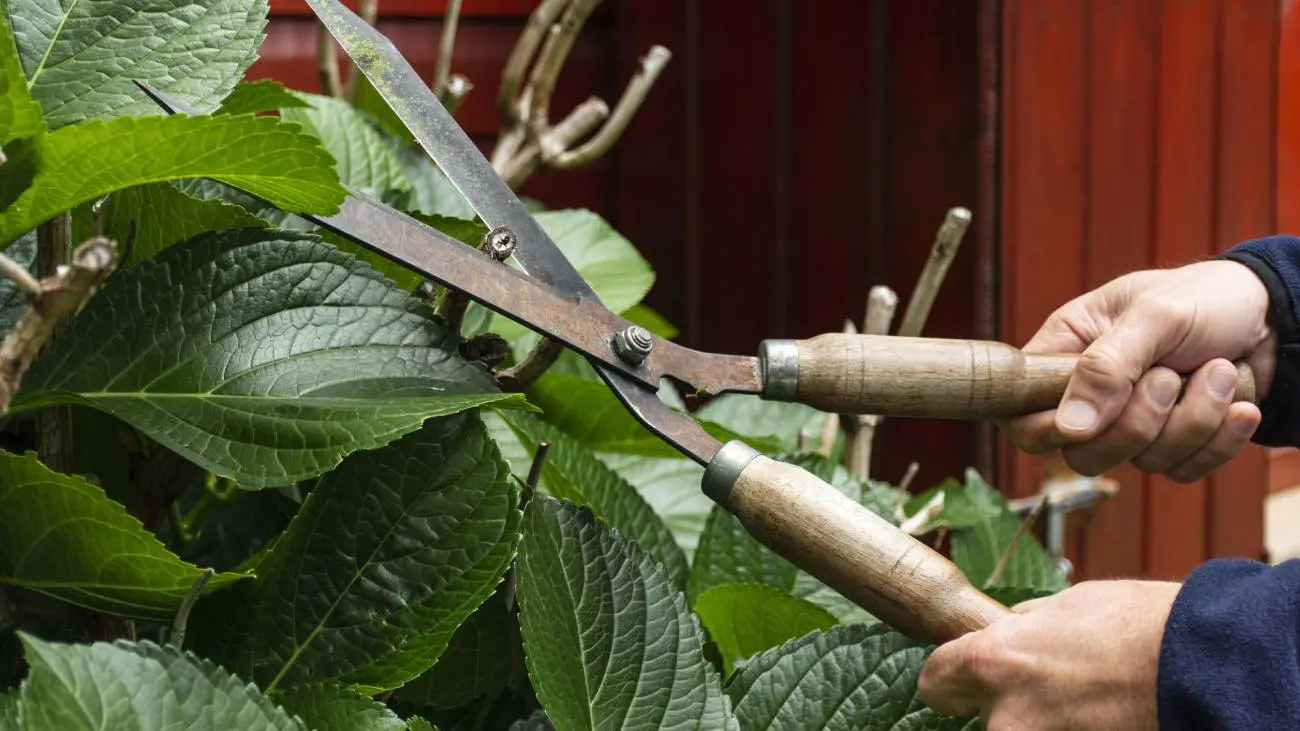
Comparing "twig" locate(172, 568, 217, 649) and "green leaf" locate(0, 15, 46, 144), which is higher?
"green leaf" locate(0, 15, 46, 144)

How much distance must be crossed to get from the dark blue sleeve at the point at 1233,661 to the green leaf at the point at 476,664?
0.78 feet

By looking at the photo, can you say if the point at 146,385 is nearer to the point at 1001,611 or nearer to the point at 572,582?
the point at 572,582

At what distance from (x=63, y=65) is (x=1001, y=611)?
0.37 meters

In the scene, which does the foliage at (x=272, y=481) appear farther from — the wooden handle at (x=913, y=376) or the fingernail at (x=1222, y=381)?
the fingernail at (x=1222, y=381)

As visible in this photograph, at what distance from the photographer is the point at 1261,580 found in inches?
16.9

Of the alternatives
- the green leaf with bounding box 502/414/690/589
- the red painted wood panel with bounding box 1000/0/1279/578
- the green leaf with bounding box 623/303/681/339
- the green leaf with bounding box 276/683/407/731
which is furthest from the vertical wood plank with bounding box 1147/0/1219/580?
the green leaf with bounding box 276/683/407/731

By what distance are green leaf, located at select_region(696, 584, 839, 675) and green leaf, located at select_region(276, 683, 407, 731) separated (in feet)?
0.58

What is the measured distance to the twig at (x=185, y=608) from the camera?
1.27 feet

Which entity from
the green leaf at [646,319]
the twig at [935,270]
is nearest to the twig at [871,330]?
the twig at [935,270]

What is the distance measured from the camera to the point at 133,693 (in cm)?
33

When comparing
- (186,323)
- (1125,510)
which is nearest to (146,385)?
(186,323)

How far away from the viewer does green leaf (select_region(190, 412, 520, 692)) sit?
0.42 metres

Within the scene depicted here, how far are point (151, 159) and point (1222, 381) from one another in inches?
20.3

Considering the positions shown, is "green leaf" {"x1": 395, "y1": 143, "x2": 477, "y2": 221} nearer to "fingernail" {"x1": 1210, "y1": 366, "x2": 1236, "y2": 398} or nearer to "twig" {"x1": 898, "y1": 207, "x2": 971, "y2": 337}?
"twig" {"x1": 898, "y1": 207, "x2": 971, "y2": 337}
